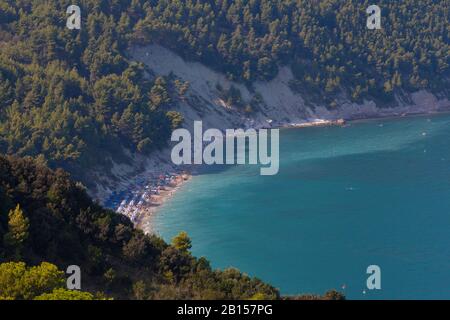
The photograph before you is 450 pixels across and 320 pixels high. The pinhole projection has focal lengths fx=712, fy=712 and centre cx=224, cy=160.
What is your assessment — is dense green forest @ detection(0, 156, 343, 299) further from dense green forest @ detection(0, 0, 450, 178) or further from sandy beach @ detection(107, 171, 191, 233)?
dense green forest @ detection(0, 0, 450, 178)

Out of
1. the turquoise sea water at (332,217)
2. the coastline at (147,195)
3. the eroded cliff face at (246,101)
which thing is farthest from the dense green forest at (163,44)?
the turquoise sea water at (332,217)

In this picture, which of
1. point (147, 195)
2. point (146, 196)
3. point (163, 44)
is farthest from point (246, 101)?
point (146, 196)

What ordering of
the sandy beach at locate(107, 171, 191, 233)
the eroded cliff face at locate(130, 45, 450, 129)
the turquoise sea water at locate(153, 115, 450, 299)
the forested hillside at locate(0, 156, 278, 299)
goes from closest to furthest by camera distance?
the forested hillside at locate(0, 156, 278, 299)
the turquoise sea water at locate(153, 115, 450, 299)
the sandy beach at locate(107, 171, 191, 233)
the eroded cliff face at locate(130, 45, 450, 129)

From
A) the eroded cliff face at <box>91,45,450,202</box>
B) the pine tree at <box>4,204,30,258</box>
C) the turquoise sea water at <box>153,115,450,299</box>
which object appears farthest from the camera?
the eroded cliff face at <box>91,45,450,202</box>

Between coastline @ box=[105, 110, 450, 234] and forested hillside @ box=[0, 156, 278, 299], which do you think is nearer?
forested hillside @ box=[0, 156, 278, 299]

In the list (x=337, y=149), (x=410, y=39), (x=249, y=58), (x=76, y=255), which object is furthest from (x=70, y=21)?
(x=76, y=255)

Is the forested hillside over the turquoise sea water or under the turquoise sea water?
under

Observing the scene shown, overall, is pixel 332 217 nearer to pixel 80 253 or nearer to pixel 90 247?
pixel 80 253

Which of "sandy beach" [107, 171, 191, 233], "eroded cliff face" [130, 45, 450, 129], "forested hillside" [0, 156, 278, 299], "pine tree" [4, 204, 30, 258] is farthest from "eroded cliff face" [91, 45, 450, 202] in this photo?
"pine tree" [4, 204, 30, 258]
